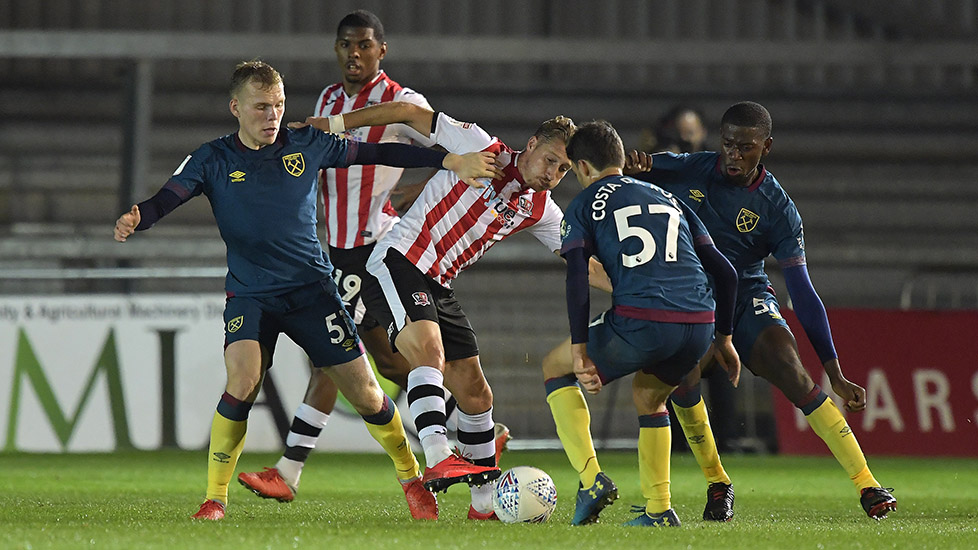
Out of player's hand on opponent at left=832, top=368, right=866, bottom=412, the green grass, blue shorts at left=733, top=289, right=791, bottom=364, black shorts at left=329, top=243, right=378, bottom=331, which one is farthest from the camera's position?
black shorts at left=329, top=243, right=378, bottom=331

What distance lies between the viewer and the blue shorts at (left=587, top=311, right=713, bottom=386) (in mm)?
5145

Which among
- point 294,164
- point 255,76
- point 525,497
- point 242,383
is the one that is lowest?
point 525,497

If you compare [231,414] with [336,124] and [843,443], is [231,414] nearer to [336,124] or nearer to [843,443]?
[336,124]

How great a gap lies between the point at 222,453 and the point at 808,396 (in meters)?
2.61

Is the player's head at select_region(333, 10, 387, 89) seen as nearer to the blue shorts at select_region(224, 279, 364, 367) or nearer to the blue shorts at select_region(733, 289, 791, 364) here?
the blue shorts at select_region(224, 279, 364, 367)

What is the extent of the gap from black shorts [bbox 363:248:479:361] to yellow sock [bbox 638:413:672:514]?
1057 mm

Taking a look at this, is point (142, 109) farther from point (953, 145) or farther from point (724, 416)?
point (953, 145)

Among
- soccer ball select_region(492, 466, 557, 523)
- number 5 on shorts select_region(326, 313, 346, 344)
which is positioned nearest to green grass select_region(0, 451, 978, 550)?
soccer ball select_region(492, 466, 557, 523)

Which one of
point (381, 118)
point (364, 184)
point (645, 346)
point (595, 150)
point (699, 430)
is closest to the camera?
point (645, 346)

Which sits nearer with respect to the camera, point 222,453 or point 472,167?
point 222,453

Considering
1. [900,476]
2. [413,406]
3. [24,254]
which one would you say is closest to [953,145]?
[900,476]

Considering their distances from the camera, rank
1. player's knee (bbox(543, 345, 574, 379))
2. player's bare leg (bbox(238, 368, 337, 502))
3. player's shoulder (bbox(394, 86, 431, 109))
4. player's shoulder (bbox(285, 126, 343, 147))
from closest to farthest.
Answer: player's knee (bbox(543, 345, 574, 379)) → player's shoulder (bbox(285, 126, 343, 147)) → player's bare leg (bbox(238, 368, 337, 502)) → player's shoulder (bbox(394, 86, 431, 109))

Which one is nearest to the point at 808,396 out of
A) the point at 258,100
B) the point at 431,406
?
the point at 431,406

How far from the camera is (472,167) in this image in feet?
18.8
